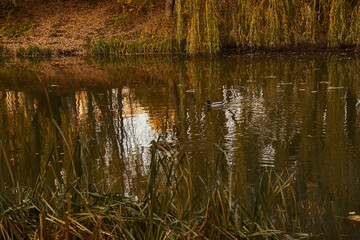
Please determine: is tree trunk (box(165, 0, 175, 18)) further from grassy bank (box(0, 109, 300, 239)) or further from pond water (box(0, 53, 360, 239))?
grassy bank (box(0, 109, 300, 239))

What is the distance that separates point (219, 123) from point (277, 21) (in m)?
7.72

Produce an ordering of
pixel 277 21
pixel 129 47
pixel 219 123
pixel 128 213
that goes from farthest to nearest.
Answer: pixel 129 47 < pixel 277 21 < pixel 219 123 < pixel 128 213

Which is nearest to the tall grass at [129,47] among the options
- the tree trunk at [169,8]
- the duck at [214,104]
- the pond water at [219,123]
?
the tree trunk at [169,8]

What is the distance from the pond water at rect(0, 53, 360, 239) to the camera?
4.18 m

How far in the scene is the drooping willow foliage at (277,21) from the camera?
13062 mm

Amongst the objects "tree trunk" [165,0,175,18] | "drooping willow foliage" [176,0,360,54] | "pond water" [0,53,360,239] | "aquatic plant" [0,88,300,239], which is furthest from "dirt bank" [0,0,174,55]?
"aquatic plant" [0,88,300,239]

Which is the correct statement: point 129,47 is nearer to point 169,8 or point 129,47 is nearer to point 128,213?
point 169,8

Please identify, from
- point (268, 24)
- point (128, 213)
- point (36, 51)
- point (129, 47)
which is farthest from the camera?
point (36, 51)

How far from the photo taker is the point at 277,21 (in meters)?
13.3

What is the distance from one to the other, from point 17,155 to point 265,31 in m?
9.82

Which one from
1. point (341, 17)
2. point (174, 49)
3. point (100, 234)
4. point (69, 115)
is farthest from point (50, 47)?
point (100, 234)

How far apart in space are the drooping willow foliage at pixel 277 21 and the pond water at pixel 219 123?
972 millimetres

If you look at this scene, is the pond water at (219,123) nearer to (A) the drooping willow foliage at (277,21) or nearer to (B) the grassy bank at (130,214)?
(B) the grassy bank at (130,214)

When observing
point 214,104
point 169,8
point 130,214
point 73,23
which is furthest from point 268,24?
point 73,23
